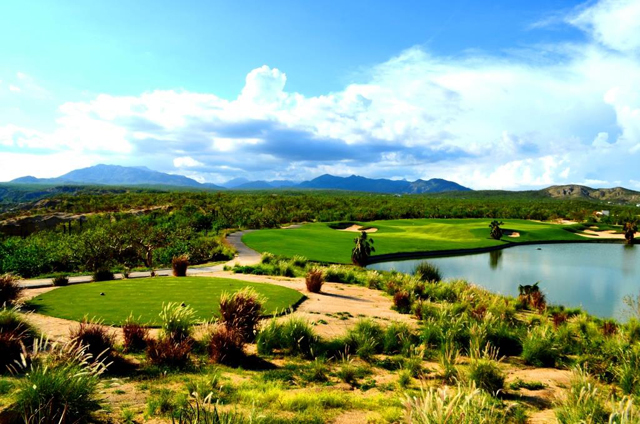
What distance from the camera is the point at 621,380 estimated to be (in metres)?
7.97

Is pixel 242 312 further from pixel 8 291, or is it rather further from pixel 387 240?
pixel 387 240

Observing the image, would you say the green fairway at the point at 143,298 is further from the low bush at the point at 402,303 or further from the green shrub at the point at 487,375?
the green shrub at the point at 487,375

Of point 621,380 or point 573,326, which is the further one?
point 573,326

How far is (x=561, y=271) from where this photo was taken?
30328mm

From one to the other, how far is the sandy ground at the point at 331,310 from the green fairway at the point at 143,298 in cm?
61

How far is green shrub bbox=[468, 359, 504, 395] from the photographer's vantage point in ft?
24.4

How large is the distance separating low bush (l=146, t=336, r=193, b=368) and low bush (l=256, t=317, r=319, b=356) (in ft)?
6.30

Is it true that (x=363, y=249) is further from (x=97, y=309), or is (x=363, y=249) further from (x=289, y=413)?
(x=289, y=413)

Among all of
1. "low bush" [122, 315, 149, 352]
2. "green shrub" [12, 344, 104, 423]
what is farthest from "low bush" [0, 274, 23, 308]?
"green shrub" [12, 344, 104, 423]

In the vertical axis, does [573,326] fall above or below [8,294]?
below

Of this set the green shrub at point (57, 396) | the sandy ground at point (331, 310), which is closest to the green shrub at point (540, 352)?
the sandy ground at point (331, 310)

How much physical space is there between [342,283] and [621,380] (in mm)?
14242

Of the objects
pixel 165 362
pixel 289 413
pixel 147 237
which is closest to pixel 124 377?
pixel 165 362

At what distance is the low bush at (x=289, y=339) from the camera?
9664 millimetres
